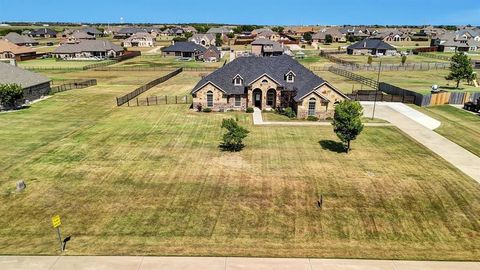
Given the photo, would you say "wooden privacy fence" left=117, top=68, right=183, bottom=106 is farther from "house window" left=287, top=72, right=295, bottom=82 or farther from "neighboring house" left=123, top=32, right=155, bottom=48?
"neighboring house" left=123, top=32, right=155, bottom=48

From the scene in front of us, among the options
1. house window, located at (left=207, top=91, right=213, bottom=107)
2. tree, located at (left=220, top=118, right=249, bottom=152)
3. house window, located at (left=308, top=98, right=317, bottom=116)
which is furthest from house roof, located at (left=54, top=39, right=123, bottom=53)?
tree, located at (left=220, top=118, right=249, bottom=152)

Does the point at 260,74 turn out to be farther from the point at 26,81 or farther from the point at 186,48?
the point at 186,48

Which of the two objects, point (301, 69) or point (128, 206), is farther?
point (301, 69)

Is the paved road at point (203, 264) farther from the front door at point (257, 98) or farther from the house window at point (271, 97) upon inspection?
the front door at point (257, 98)

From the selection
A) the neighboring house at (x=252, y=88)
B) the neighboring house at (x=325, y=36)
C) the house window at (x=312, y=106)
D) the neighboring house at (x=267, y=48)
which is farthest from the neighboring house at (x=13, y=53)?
the neighboring house at (x=325, y=36)

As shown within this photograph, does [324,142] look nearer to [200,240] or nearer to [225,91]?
[225,91]

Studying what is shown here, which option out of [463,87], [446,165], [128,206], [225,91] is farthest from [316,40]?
[128,206]

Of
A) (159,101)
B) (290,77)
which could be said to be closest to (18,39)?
(159,101)
